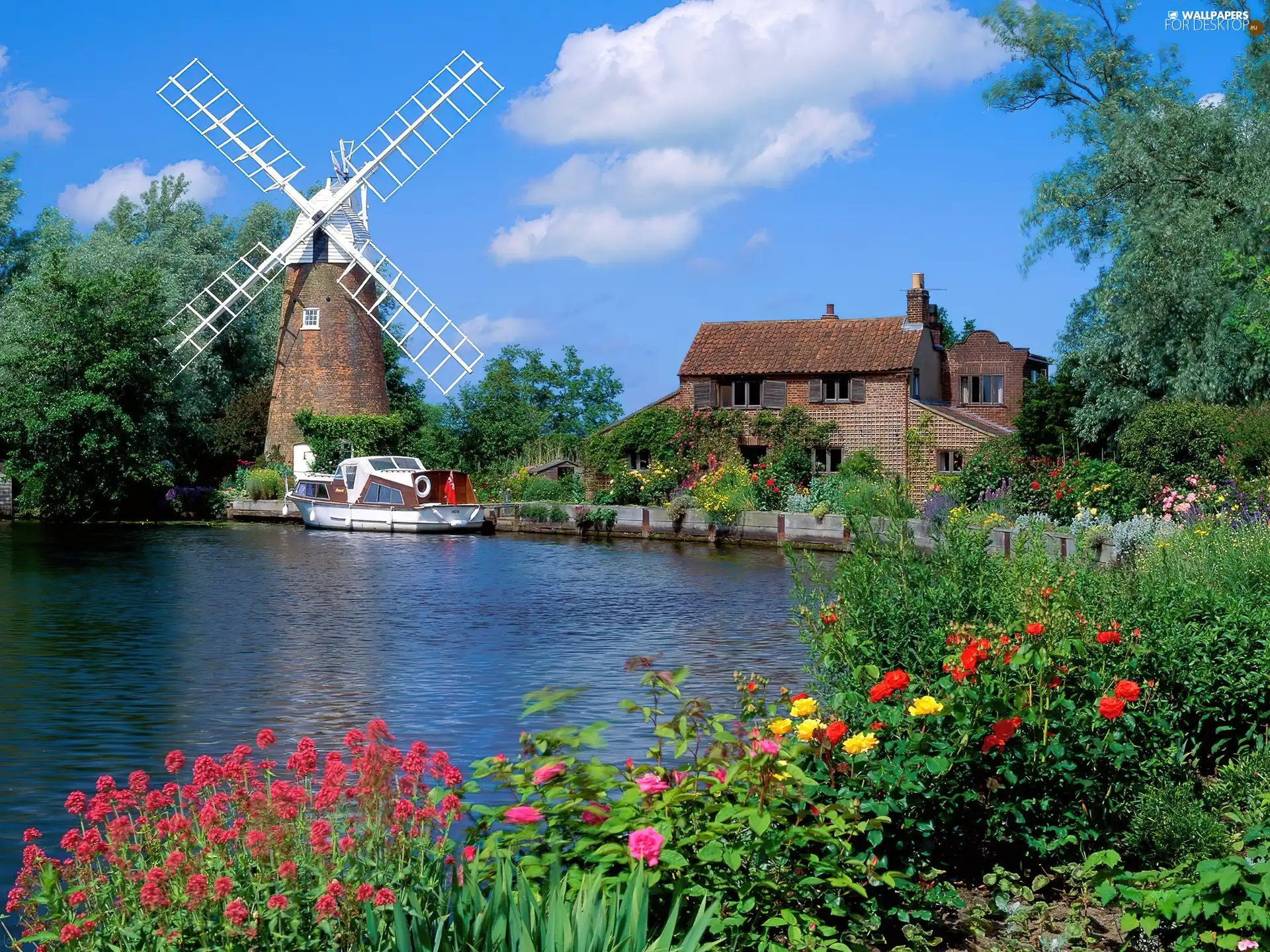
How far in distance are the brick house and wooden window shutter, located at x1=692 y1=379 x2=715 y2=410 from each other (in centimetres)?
2

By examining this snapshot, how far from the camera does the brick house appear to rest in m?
43.4

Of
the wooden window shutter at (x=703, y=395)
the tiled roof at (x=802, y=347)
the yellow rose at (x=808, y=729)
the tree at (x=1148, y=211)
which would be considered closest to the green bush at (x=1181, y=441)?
the tree at (x=1148, y=211)

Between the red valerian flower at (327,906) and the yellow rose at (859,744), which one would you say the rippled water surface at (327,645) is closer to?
the red valerian flower at (327,906)

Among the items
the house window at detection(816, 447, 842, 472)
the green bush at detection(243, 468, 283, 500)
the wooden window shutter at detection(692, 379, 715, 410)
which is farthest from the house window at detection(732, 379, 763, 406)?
the green bush at detection(243, 468, 283, 500)

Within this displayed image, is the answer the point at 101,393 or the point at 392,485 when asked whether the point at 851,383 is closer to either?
the point at 392,485

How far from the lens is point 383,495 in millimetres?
42875

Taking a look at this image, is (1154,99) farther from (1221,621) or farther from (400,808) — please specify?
(400,808)

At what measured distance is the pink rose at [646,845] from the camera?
4484 mm

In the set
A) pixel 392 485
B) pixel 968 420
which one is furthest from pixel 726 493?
pixel 392 485

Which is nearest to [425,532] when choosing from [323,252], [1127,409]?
[323,252]

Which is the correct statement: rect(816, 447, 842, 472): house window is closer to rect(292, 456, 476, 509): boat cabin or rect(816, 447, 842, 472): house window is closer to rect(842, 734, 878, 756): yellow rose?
rect(292, 456, 476, 509): boat cabin

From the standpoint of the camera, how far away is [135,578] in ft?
85.0

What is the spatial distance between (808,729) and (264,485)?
1772 inches

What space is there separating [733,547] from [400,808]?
31388 millimetres
